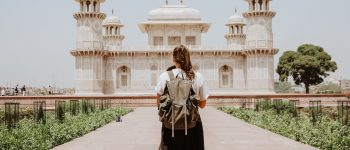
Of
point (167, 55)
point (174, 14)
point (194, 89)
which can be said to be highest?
point (174, 14)

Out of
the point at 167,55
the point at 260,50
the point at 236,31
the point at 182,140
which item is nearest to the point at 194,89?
the point at 182,140

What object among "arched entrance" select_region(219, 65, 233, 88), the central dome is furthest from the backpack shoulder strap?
the central dome

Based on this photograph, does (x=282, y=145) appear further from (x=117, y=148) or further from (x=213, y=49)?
(x=213, y=49)

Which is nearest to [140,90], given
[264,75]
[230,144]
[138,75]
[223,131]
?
[138,75]

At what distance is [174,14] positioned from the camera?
4159cm

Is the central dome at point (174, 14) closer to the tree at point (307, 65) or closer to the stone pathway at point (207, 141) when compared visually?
the tree at point (307, 65)

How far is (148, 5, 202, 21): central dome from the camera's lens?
41562 millimetres

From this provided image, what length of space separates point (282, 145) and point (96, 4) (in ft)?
102

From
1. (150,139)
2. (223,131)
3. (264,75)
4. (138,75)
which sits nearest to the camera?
(150,139)

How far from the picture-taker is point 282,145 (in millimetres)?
8961

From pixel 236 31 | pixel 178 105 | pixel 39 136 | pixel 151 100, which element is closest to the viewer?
pixel 178 105

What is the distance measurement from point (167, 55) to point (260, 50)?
696 cm

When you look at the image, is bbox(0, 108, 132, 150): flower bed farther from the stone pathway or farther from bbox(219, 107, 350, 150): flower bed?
bbox(219, 107, 350, 150): flower bed

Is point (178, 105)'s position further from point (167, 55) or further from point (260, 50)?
point (167, 55)
